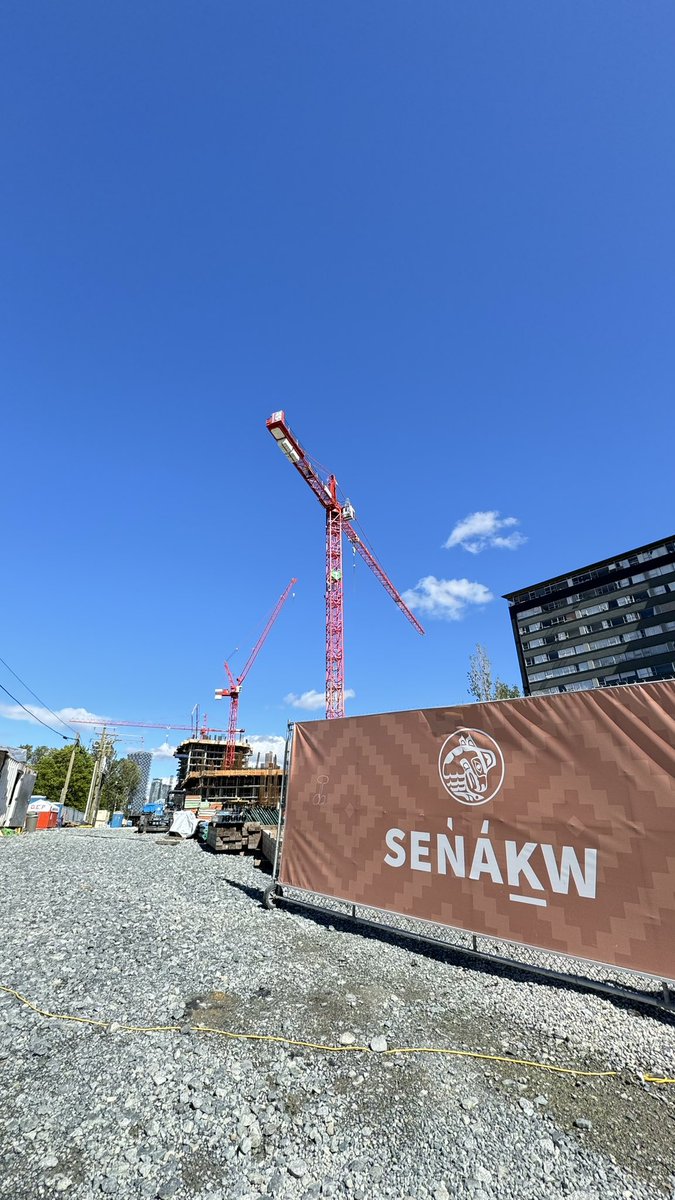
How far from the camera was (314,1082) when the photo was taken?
3.49 metres

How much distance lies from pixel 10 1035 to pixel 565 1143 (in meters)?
4.56

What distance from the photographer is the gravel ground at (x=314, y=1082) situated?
8.89 feet

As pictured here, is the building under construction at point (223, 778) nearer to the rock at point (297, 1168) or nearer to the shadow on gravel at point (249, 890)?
the shadow on gravel at point (249, 890)

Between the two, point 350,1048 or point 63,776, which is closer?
point 350,1048

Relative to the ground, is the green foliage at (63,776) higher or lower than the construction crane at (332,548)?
lower

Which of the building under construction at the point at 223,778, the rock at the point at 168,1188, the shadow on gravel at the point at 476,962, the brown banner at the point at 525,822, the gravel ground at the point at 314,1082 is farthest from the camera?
the building under construction at the point at 223,778

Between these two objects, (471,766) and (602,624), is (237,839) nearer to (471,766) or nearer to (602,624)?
(471,766)

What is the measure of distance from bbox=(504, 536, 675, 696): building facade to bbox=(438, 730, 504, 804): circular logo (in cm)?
6768

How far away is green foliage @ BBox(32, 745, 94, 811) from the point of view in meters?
57.2

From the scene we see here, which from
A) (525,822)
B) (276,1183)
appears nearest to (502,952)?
(525,822)

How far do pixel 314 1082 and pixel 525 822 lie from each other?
2.98 metres

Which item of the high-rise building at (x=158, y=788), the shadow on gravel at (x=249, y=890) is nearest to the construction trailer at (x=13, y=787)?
the shadow on gravel at (x=249, y=890)

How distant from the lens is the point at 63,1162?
275 centimetres

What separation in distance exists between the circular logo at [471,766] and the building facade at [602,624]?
67682mm
